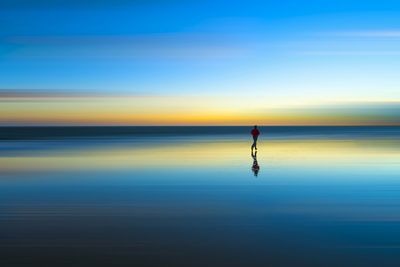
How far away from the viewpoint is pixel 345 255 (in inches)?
342

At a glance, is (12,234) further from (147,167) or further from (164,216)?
(147,167)

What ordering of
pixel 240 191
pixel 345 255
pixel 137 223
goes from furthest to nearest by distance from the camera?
1. pixel 240 191
2. pixel 137 223
3. pixel 345 255

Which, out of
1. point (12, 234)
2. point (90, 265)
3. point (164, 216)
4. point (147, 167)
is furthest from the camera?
point (147, 167)

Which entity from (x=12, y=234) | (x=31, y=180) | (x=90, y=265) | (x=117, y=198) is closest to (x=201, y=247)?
(x=90, y=265)

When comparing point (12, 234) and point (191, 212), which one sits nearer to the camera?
point (12, 234)

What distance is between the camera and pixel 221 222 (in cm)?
1138

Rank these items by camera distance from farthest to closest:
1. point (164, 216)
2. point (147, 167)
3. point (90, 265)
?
point (147, 167) → point (164, 216) → point (90, 265)

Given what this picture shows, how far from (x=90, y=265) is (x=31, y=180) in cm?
1291

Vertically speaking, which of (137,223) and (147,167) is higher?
(147,167)

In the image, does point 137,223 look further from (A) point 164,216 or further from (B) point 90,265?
(B) point 90,265

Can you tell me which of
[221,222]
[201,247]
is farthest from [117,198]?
[201,247]

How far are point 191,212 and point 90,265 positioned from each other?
16.1 feet

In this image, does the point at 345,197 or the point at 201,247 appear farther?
the point at 345,197

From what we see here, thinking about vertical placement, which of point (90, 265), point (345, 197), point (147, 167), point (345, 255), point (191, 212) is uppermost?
point (147, 167)
